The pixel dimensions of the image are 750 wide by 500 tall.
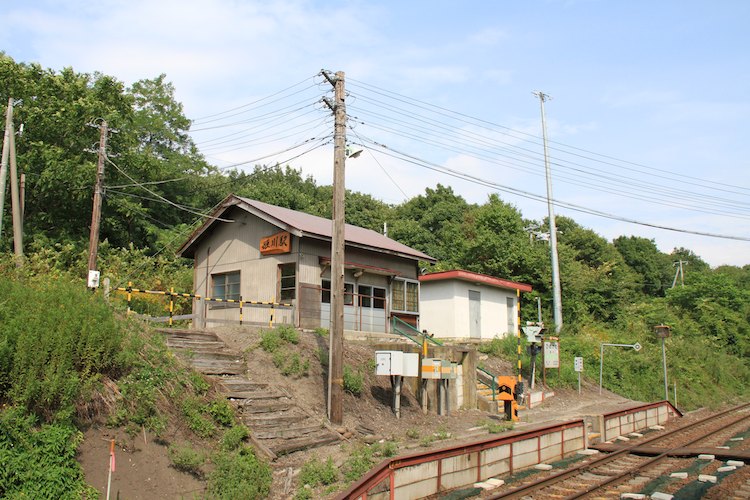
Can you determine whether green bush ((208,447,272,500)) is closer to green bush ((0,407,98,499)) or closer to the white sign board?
green bush ((0,407,98,499))

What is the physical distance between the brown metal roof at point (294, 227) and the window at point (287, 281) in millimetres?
1365

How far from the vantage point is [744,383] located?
112 ft

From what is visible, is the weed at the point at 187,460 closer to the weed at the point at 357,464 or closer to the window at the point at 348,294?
the weed at the point at 357,464

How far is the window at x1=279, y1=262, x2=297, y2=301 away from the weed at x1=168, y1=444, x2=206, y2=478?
1062cm

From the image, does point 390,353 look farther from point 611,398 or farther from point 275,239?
point 611,398

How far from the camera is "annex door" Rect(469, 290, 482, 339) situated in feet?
91.2

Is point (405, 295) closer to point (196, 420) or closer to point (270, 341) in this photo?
point (270, 341)

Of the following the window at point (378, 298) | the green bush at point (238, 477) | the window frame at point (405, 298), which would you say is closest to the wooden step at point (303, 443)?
the green bush at point (238, 477)

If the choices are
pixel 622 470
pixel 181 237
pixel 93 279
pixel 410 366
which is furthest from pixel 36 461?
pixel 181 237

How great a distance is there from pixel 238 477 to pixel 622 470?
7451 millimetres

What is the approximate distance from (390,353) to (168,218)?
2886 cm

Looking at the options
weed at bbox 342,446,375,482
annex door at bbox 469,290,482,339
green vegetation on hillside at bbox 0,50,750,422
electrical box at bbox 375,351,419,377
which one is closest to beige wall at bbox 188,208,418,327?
green vegetation on hillside at bbox 0,50,750,422

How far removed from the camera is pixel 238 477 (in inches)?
360

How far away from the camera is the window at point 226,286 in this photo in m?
22.1
